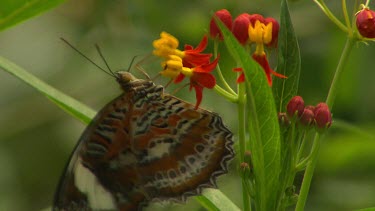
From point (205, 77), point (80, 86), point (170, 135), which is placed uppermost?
point (205, 77)

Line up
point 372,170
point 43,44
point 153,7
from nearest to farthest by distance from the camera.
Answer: point 372,170 → point 153,7 → point 43,44

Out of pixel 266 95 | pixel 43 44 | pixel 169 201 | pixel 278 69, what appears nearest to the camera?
pixel 266 95

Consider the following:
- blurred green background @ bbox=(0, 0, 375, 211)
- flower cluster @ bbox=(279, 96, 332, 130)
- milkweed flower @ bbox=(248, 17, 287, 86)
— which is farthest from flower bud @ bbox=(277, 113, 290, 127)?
blurred green background @ bbox=(0, 0, 375, 211)

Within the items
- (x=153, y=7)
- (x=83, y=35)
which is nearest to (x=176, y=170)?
(x=153, y=7)

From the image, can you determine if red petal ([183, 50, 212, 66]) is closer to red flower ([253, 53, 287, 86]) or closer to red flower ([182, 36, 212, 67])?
red flower ([182, 36, 212, 67])

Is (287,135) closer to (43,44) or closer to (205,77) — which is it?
(205,77)

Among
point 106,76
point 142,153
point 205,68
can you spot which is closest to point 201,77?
point 205,68

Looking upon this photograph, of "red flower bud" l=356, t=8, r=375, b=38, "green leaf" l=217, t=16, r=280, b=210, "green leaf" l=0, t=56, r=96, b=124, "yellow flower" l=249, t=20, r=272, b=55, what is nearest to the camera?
"green leaf" l=217, t=16, r=280, b=210
